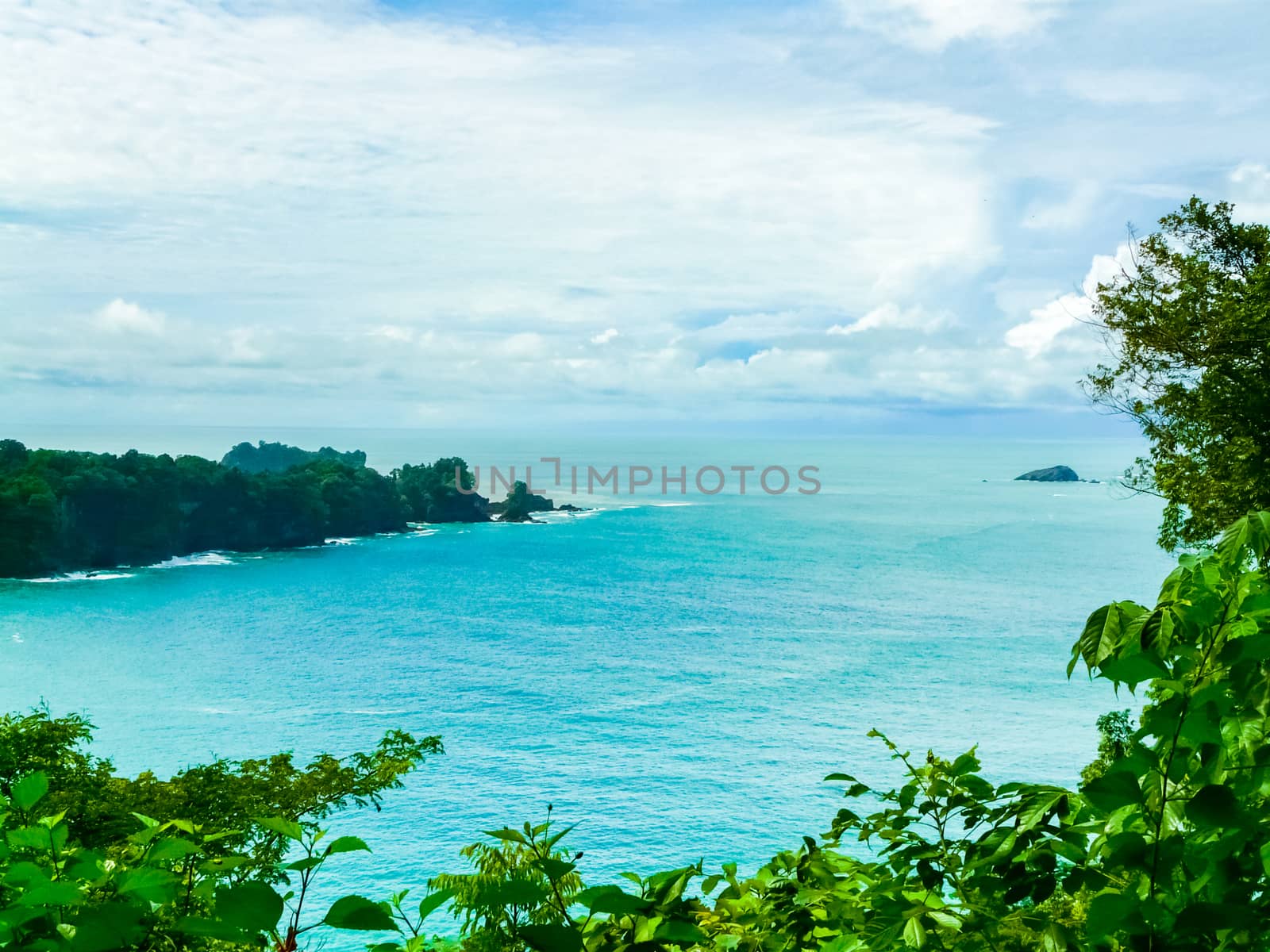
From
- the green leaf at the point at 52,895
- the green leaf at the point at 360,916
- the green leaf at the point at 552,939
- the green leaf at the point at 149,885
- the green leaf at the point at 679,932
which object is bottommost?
the green leaf at the point at 679,932

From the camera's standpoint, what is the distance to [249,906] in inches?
30.8

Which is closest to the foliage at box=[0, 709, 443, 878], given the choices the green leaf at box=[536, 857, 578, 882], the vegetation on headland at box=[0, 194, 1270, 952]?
the vegetation on headland at box=[0, 194, 1270, 952]

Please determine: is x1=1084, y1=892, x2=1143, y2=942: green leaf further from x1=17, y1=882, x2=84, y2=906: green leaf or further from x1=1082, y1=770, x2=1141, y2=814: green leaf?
x1=17, y1=882, x2=84, y2=906: green leaf

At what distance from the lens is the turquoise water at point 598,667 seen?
2759 centimetres

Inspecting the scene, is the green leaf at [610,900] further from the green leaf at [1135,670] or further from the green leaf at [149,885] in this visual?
the green leaf at [1135,670]

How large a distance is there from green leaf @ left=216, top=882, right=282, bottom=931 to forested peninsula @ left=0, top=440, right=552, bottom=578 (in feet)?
180

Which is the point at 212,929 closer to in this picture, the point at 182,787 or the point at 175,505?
the point at 182,787

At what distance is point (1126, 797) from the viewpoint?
847 mm

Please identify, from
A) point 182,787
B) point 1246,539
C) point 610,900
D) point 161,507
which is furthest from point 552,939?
point 161,507

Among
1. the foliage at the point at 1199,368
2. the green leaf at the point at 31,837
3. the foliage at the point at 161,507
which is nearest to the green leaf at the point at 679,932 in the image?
the green leaf at the point at 31,837

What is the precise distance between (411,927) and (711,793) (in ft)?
93.3

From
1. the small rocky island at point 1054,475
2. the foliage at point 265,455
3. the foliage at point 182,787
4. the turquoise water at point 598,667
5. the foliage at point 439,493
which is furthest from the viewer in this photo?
the small rocky island at point 1054,475

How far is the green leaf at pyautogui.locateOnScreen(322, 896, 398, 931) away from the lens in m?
0.83

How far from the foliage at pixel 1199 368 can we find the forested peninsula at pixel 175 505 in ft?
167
